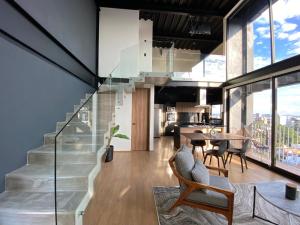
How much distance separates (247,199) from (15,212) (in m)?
3.38

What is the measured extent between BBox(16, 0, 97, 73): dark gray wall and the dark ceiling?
1.77 meters

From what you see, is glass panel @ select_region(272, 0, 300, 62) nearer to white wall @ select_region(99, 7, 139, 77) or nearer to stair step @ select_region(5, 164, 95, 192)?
white wall @ select_region(99, 7, 139, 77)

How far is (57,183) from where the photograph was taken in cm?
229

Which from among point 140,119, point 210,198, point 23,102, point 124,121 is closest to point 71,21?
point 23,102

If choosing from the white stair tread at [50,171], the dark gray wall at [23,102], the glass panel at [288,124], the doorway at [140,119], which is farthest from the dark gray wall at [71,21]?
the glass panel at [288,124]

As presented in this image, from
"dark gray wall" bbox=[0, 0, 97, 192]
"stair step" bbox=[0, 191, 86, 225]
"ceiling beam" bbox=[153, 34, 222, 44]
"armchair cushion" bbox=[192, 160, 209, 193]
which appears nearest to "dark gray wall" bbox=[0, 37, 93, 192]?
"dark gray wall" bbox=[0, 0, 97, 192]

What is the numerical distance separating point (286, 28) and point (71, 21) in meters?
5.28

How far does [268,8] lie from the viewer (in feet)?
18.2

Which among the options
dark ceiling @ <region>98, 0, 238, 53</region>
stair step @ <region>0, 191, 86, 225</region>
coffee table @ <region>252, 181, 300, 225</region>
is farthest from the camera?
dark ceiling @ <region>98, 0, 238, 53</region>

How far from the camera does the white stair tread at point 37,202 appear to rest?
210 centimetres

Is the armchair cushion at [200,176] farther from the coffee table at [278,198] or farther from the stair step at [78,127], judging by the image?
the stair step at [78,127]

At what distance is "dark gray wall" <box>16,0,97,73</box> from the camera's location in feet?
10.2

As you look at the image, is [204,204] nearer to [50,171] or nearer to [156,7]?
[50,171]

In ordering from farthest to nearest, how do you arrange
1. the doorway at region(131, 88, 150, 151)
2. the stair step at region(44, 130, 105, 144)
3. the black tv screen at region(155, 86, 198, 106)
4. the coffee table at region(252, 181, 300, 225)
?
1. the black tv screen at region(155, 86, 198, 106)
2. the doorway at region(131, 88, 150, 151)
3. the stair step at region(44, 130, 105, 144)
4. the coffee table at region(252, 181, 300, 225)
